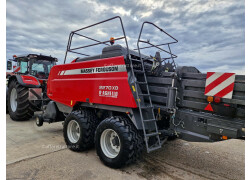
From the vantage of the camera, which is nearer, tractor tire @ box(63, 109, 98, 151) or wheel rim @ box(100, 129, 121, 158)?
wheel rim @ box(100, 129, 121, 158)

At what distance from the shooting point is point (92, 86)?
387 centimetres

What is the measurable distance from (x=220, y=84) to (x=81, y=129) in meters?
2.88

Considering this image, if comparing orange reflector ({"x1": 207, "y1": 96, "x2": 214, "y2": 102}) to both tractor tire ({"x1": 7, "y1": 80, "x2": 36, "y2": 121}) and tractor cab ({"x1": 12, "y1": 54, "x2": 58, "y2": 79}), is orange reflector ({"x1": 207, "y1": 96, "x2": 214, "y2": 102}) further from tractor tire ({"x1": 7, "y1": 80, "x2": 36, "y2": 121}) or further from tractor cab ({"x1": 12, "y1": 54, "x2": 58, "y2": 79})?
tractor cab ({"x1": 12, "y1": 54, "x2": 58, "y2": 79})

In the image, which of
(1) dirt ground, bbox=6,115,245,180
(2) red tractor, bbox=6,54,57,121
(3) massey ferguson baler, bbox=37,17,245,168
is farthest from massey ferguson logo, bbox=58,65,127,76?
(2) red tractor, bbox=6,54,57,121

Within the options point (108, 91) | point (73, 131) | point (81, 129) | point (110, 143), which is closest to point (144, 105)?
point (108, 91)

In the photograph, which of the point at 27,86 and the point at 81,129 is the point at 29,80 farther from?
the point at 81,129

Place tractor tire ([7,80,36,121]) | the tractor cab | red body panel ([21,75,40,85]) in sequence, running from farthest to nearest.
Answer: the tractor cab < red body panel ([21,75,40,85]) < tractor tire ([7,80,36,121])

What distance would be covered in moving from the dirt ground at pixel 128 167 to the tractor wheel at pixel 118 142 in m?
0.21

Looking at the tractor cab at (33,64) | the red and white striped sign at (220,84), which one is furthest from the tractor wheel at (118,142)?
the tractor cab at (33,64)

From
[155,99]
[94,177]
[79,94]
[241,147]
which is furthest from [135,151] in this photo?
[241,147]

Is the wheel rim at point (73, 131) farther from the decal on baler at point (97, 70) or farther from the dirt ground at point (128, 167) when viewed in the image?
the decal on baler at point (97, 70)

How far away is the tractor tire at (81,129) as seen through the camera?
385 cm

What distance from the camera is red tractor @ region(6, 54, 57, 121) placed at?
6.31 meters

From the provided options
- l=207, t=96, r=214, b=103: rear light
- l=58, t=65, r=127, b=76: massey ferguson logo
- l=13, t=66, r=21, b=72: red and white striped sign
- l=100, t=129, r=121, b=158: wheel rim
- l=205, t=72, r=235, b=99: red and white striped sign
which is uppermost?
l=13, t=66, r=21, b=72: red and white striped sign
